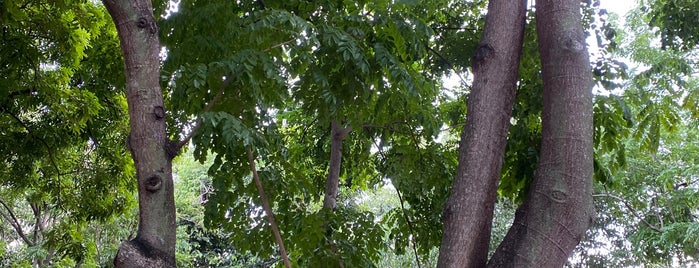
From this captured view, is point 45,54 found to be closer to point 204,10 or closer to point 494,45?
point 204,10

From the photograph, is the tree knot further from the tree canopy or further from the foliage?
the foliage

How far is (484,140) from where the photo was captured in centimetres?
220

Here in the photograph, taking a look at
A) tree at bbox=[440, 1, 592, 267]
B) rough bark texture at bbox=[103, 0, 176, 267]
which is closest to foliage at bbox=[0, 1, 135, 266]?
rough bark texture at bbox=[103, 0, 176, 267]

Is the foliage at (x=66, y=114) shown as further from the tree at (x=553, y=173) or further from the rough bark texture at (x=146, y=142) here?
the tree at (x=553, y=173)

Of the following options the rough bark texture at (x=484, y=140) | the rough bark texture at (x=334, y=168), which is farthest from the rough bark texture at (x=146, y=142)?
the rough bark texture at (x=334, y=168)

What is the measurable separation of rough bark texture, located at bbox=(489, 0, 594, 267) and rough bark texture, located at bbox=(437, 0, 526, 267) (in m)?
0.10

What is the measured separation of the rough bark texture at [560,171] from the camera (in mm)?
1965

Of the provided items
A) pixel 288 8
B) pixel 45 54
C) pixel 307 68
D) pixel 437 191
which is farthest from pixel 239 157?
pixel 45 54

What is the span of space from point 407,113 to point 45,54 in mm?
3322

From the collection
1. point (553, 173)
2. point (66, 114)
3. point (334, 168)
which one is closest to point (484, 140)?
point (553, 173)

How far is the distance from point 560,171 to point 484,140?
0.28 metres

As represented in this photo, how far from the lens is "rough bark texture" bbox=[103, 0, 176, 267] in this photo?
6.06ft

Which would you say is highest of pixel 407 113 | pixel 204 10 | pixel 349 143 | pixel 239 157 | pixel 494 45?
pixel 349 143

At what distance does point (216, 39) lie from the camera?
9.31ft
